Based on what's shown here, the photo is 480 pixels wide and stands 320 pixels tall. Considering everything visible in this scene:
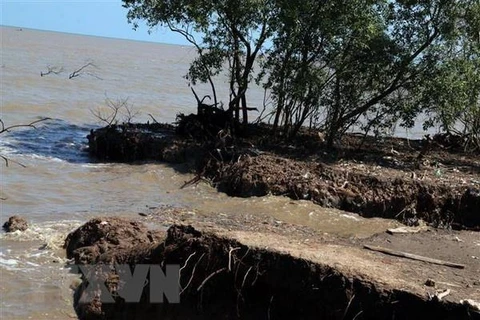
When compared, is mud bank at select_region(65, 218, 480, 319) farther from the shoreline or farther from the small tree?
the small tree

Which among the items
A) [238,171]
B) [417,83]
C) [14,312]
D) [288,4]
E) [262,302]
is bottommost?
[14,312]

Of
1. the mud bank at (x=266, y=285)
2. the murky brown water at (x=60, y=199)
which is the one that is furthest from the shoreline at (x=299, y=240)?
the murky brown water at (x=60, y=199)

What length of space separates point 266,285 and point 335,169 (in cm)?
603

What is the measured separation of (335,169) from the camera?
11.8 m

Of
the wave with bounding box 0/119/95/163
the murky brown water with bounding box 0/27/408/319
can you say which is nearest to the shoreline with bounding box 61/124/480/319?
the murky brown water with bounding box 0/27/408/319

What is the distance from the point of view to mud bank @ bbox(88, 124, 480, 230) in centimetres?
1080

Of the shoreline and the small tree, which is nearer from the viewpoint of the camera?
the shoreline

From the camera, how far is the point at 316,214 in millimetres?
10523

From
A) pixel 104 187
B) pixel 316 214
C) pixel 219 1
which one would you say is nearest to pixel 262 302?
pixel 316 214

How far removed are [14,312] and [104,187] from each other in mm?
5808

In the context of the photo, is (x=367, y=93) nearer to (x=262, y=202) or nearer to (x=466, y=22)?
(x=466, y=22)

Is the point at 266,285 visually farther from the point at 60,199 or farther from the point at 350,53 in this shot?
the point at 350,53

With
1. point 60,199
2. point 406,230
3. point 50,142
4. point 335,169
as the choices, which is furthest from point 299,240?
point 50,142

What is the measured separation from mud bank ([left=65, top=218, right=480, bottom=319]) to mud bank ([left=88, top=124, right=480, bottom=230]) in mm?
4067
